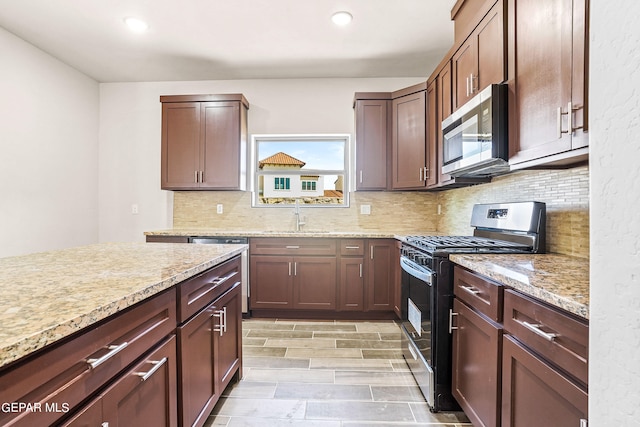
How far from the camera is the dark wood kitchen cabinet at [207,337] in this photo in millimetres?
1248

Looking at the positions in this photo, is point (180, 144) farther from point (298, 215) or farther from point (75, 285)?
point (75, 285)

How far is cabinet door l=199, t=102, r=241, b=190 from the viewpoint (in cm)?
337

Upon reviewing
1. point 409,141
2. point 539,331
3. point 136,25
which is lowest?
point 539,331

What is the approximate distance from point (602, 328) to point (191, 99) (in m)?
3.69

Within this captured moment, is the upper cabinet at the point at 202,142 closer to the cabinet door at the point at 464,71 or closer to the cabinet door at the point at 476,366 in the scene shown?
→ the cabinet door at the point at 464,71

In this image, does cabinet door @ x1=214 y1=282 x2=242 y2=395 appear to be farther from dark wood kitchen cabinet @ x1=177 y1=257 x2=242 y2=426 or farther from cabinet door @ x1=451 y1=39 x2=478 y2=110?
cabinet door @ x1=451 y1=39 x2=478 y2=110

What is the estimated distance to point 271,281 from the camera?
3.14 meters

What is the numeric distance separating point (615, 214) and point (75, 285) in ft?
4.34

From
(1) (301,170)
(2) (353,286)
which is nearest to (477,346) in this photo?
(2) (353,286)

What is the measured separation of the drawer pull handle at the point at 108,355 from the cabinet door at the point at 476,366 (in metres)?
1.32

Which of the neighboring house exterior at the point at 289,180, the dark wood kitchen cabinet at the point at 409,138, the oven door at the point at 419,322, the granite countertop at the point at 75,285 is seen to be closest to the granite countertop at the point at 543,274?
the oven door at the point at 419,322

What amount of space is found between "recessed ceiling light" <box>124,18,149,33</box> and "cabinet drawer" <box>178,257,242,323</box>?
2229mm

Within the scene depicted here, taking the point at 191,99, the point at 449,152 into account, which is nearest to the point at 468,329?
the point at 449,152

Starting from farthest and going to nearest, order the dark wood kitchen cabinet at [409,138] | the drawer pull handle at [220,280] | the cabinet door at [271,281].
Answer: the cabinet door at [271,281], the dark wood kitchen cabinet at [409,138], the drawer pull handle at [220,280]
